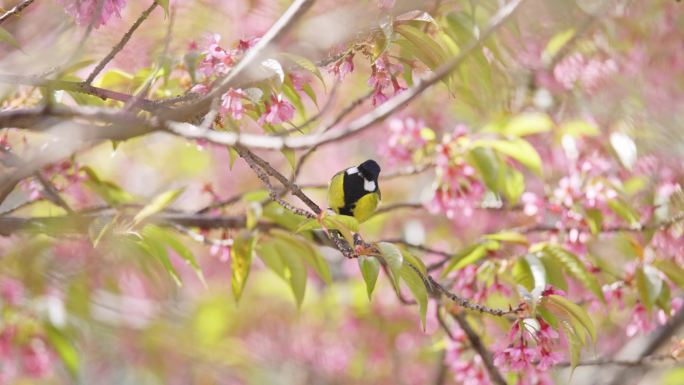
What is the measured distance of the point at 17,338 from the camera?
2299mm

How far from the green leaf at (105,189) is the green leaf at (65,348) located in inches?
17.2

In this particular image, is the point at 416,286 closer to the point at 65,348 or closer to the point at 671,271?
the point at 671,271

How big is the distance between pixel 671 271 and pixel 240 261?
3.09 feet

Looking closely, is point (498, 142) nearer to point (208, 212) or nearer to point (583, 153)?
point (583, 153)

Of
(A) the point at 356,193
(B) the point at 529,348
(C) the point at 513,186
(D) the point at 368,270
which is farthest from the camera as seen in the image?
(C) the point at 513,186

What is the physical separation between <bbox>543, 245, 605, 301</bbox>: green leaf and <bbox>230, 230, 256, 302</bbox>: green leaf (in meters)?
0.64

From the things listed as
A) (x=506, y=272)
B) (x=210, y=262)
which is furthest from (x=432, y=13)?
(x=210, y=262)

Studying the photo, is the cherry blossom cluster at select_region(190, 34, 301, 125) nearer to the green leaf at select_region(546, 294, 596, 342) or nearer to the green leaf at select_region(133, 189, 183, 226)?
the green leaf at select_region(133, 189, 183, 226)

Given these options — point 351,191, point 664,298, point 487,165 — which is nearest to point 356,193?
point 351,191

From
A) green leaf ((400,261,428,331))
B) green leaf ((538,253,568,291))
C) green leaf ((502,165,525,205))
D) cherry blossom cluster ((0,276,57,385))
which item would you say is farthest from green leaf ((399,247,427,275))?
cherry blossom cluster ((0,276,57,385))

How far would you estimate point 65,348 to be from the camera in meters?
2.09

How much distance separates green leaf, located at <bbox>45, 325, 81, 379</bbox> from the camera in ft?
6.75

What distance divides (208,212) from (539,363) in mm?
872

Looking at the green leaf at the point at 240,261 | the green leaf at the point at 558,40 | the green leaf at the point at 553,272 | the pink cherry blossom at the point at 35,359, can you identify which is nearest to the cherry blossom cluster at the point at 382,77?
the green leaf at the point at 240,261
